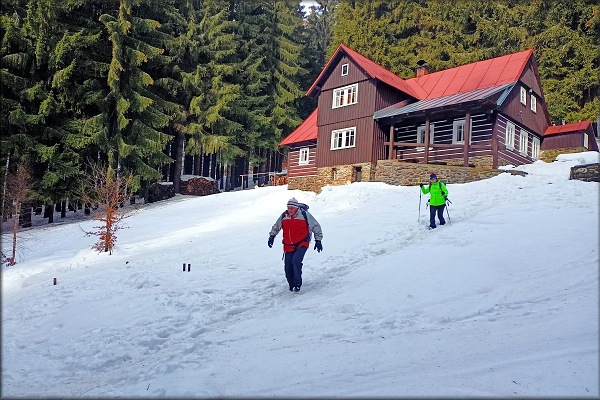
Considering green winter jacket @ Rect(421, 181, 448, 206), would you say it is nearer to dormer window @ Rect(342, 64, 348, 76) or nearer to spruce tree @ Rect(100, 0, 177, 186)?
dormer window @ Rect(342, 64, 348, 76)

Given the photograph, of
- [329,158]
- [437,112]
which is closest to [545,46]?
[437,112]

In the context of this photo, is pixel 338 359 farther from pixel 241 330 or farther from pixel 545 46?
pixel 545 46

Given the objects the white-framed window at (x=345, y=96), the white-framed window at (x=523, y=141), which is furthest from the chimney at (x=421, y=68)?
the white-framed window at (x=523, y=141)

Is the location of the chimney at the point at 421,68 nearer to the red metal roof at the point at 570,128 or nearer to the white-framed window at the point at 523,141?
the white-framed window at the point at 523,141

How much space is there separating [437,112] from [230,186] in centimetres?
1973

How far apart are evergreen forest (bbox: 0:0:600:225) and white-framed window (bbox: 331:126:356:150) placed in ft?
28.8

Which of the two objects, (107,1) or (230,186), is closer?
(107,1)

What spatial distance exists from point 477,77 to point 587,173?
11206 mm

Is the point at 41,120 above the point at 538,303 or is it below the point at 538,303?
above

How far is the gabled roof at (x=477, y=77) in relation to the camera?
24.5 meters

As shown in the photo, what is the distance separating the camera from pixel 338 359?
521cm

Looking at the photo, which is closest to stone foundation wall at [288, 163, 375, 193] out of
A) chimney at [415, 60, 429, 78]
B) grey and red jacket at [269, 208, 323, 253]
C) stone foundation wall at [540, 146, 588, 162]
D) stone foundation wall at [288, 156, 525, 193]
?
stone foundation wall at [288, 156, 525, 193]

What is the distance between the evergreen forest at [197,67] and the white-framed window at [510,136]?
38.1ft

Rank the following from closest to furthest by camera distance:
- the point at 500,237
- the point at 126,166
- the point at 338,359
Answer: the point at 338,359, the point at 500,237, the point at 126,166
